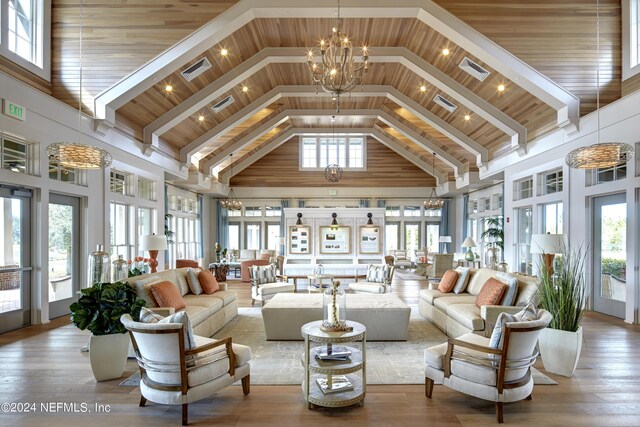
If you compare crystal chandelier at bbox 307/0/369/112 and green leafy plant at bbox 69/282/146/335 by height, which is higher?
crystal chandelier at bbox 307/0/369/112

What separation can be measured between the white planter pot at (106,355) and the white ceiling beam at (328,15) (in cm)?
417

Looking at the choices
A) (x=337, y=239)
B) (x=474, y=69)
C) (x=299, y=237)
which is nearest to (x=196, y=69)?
(x=474, y=69)

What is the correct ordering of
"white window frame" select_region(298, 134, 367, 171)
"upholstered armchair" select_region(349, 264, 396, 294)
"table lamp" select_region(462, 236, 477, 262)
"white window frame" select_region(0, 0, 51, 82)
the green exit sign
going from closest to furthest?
the green exit sign
"white window frame" select_region(0, 0, 51, 82)
"upholstered armchair" select_region(349, 264, 396, 294)
"table lamp" select_region(462, 236, 477, 262)
"white window frame" select_region(298, 134, 367, 171)

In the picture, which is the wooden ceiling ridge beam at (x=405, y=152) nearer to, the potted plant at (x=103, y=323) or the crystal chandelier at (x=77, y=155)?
the crystal chandelier at (x=77, y=155)

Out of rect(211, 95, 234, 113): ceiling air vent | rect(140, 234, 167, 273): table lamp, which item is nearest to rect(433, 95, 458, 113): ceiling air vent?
rect(211, 95, 234, 113): ceiling air vent

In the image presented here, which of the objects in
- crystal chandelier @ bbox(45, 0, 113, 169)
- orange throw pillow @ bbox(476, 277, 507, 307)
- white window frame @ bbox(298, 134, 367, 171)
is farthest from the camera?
white window frame @ bbox(298, 134, 367, 171)

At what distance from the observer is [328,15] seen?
5.79 meters

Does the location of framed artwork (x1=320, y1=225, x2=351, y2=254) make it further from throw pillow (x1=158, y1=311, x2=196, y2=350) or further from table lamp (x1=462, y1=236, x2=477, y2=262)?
throw pillow (x1=158, y1=311, x2=196, y2=350)

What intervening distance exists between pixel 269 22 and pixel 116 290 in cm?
505

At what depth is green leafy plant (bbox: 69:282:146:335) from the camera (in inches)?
141

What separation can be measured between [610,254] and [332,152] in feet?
32.8

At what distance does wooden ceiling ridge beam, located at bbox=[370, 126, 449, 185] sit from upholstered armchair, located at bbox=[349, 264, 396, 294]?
21.9 feet

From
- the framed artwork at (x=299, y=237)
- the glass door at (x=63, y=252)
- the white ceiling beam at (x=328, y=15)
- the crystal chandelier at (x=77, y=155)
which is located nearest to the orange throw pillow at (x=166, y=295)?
the crystal chandelier at (x=77, y=155)

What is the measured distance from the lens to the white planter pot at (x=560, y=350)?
12.0 ft
